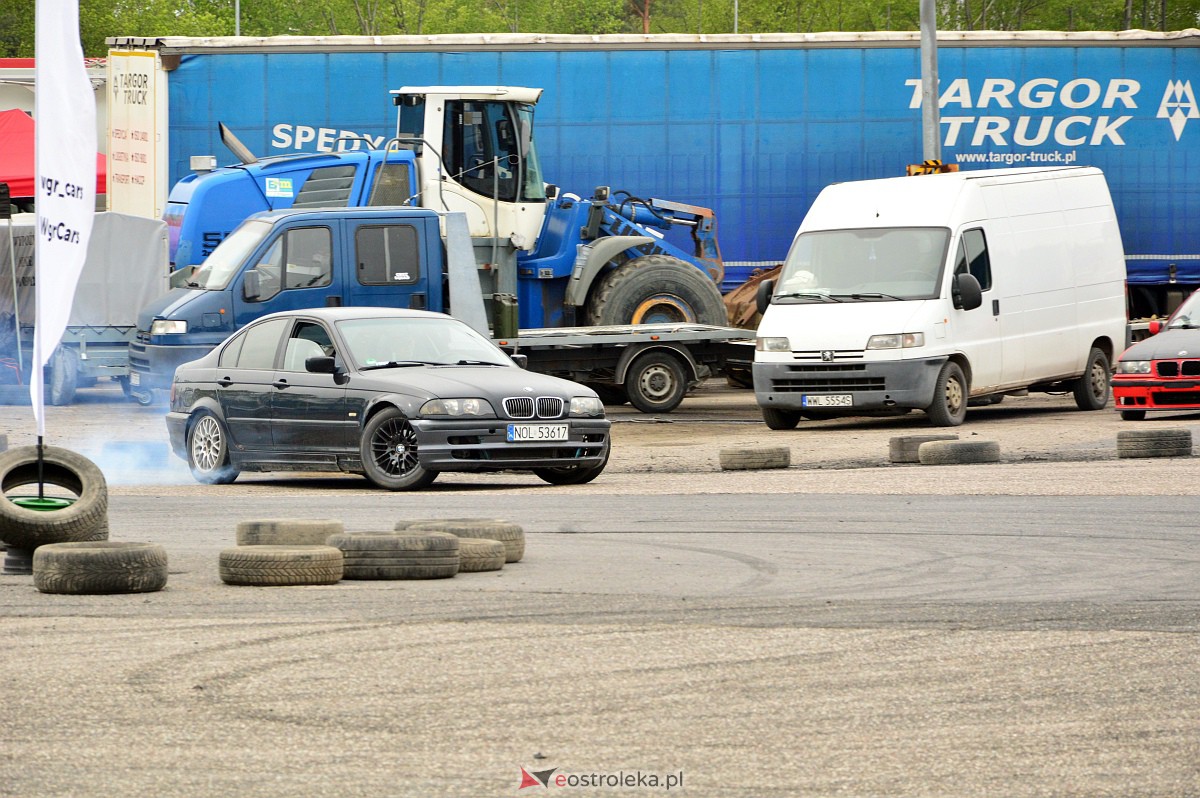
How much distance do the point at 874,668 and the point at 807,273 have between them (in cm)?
1337

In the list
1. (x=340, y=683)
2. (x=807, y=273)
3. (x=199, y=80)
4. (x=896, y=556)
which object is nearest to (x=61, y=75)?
(x=340, y=683)

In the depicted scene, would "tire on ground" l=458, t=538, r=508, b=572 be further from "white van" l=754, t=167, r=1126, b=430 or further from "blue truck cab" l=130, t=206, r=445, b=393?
"blue truck cab" l=130, t=206, r=445, b=393

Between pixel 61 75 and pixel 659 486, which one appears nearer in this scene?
pixel 61 75

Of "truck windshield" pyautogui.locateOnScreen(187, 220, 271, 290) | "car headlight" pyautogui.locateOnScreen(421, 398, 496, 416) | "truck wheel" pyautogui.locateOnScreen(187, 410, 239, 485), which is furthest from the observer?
"truck windshield" pyautogui.locateOnScreen(187, 220, 271, 290)

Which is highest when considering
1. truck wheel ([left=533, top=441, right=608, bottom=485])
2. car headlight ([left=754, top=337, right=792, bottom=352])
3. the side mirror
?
the side mirror

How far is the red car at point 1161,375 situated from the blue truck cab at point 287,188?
8744 mm

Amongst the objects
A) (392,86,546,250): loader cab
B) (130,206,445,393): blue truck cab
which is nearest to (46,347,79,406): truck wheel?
(130,206,445,393): blue truck cab

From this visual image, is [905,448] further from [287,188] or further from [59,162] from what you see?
[287,188]

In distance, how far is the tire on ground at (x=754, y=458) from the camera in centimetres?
1538

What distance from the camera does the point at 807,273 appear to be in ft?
64.2

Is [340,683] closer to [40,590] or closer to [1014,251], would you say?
[40,590]

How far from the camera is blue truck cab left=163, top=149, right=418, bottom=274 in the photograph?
22.6 m
